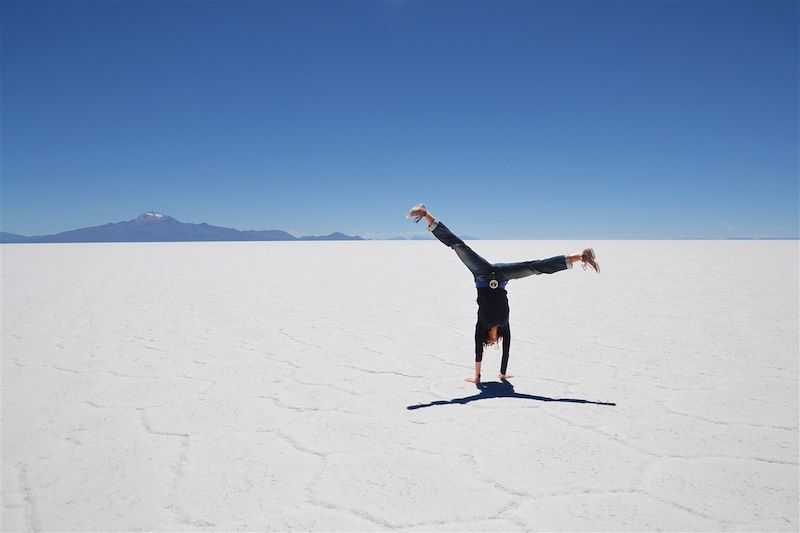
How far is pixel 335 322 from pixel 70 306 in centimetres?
455

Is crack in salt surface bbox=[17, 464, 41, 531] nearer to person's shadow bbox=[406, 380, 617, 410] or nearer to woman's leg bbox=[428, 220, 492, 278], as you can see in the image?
person's shadow bbox=[406, 380, 617, 410]

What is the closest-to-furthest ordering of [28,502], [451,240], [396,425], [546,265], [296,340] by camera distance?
[28,502], [396,425], [546,265], [451,240], [296,340]

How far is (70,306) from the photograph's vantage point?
7074 millimetres

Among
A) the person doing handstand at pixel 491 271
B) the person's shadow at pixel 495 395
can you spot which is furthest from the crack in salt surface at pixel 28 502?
the person doing handstand at pixel 491 271

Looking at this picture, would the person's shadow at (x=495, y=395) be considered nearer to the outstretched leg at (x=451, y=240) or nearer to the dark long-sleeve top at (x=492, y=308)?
the dark long-sleeve top at (x=492, y=308)

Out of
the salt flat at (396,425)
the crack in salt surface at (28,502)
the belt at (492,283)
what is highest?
the belt at (492,283)

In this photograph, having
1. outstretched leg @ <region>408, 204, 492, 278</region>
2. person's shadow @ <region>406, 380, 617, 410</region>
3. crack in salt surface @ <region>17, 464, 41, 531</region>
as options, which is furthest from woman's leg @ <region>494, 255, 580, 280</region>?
crack in salt surface @ <region>17, 464, 41, 531</region>

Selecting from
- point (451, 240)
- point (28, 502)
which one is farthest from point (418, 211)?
point (28, 502)

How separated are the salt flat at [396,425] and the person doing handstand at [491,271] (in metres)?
0.48

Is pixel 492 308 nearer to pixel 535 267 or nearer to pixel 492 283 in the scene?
pixel 492 283

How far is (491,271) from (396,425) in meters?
1.17

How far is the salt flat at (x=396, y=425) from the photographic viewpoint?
1905 mm

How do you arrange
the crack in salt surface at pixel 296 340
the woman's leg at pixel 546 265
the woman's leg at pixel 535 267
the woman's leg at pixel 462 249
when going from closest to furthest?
the woman's leg at pixel 546 265, the woman's leg at pixel 535 267, the woman's leg at pixel 462 249, the crack in salt surface at pixel 296 340

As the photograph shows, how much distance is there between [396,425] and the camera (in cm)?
270
